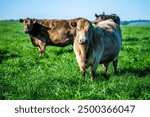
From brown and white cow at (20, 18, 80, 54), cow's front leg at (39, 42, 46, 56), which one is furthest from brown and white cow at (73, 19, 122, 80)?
cow's front leg at (39, 42, 46, 56)

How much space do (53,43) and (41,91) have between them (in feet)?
26.2

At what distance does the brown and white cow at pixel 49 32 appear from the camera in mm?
15096

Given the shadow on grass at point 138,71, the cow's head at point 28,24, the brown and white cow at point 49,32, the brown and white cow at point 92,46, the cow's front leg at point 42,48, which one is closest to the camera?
the brown and white cow at point 92,46

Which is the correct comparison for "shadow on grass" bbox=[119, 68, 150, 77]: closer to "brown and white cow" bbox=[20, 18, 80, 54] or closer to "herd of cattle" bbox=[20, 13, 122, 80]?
"herd of cattle" bbox=[20, 13, 122, 80]

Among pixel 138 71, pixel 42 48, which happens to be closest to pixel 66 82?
pixel 138 71

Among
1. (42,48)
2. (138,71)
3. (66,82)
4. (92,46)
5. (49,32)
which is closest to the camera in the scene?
(66,82)

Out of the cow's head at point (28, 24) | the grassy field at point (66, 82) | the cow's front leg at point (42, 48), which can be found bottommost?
the cow's front leg at point (42, 48)

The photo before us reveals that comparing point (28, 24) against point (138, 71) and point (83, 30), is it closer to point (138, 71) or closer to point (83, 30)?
point (138, 71)

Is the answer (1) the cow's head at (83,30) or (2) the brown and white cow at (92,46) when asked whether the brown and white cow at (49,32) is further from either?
(1) the cow's head at (83,30)

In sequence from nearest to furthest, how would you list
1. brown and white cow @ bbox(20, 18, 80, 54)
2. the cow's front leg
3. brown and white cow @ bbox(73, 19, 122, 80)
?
brown and white cow @ bbox(73, 19, 122, 80), the cow's front leg, brown and white cow @ bbox(20, 18, 80, 54)

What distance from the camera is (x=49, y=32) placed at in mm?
15500

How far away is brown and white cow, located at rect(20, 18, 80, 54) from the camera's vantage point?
15.1 m

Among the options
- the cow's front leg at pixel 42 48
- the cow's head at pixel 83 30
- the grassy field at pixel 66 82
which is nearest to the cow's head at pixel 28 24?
the cow's front leg at pixel 42 48

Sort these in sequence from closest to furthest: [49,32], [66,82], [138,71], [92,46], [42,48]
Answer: [66,82] → [92,46] → [138,71] → [42,48] → [49,32]
